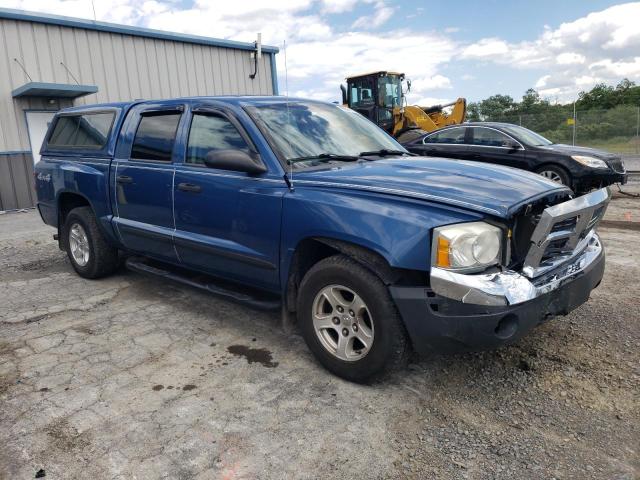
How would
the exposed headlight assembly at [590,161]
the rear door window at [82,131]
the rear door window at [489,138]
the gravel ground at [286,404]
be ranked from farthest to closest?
the rear door window at [489,138] → the exposed headlight assembly at [590,161] → the rear door window at [82,131] → the gravel ground at [286,404]

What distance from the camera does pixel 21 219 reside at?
35.0ft

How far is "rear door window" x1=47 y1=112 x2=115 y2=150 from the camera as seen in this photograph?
16.5 feet

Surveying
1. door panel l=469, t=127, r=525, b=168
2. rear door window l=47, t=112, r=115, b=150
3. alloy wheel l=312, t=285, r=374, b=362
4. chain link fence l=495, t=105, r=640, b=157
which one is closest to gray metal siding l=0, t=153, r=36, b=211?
rear door window l=47, t=112, r=115, b=150

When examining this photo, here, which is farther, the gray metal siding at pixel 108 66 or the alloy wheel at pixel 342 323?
the gray metal siding at pixel 108 66

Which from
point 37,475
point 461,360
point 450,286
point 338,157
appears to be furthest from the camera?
point 338,157

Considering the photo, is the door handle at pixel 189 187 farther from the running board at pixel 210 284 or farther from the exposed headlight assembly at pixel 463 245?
the exposed headlight assembly at pixel 463 245

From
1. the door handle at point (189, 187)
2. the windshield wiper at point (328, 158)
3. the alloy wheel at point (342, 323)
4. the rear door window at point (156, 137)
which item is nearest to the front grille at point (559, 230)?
the alloy wheel at point (342, 323)

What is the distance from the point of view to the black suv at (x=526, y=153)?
9.08m

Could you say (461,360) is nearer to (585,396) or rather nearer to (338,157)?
(585,396)

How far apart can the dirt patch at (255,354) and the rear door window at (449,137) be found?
7.93 m

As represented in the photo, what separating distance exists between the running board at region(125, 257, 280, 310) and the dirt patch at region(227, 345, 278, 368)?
341 millimetres

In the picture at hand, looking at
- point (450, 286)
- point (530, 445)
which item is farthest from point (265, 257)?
point (530, 445)

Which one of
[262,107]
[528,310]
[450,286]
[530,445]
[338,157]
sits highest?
[262,107]

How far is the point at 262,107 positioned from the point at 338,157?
74 centimetres
